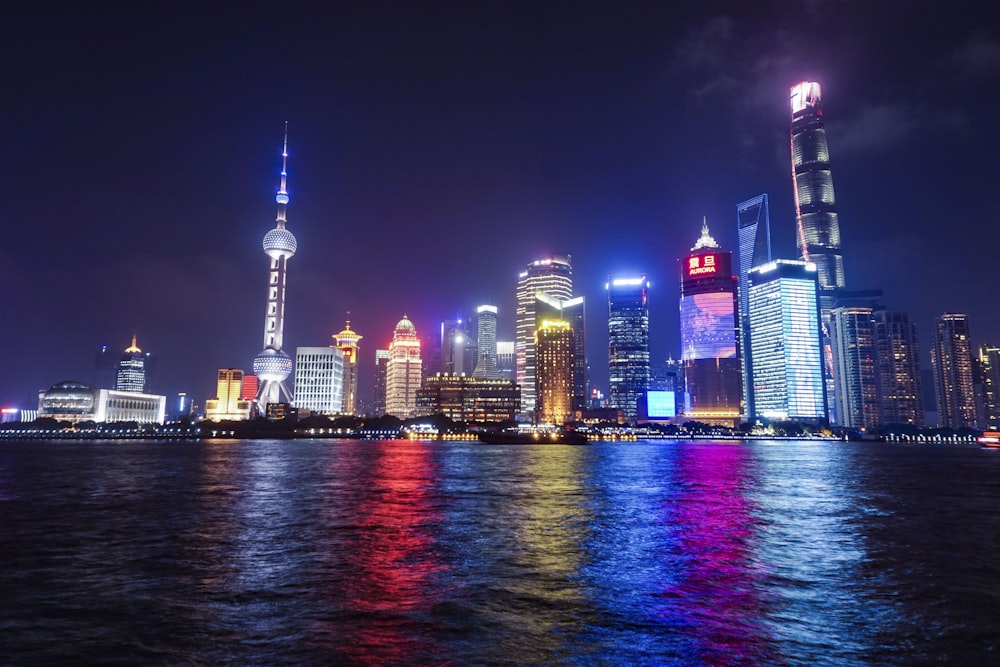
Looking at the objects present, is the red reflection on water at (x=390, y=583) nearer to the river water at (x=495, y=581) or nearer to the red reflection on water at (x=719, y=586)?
the river water at (x=495, y=581)

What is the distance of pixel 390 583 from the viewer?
908 inches

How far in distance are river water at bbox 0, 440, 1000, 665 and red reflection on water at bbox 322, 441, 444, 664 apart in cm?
12

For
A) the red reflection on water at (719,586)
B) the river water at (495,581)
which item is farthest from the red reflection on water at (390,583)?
the red reflection on water at (719,586)

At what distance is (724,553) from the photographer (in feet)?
95.8

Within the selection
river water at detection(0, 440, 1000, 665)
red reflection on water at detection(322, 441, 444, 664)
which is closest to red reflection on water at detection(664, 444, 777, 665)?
river water at detection(0, 440, 1000, 665)

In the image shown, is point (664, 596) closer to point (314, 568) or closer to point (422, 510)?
point (314, 568)

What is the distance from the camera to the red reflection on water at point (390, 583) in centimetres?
1582

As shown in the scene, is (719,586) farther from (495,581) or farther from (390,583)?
(390,583)

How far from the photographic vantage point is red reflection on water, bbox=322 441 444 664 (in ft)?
51.9

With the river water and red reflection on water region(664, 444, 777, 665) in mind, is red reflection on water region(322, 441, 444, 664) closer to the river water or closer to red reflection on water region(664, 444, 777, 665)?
the river water

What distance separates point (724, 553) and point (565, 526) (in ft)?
33.1

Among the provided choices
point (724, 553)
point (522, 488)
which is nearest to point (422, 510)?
point (522, 488)

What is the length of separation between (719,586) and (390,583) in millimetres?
12317

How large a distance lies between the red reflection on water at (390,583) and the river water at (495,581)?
12 cm
